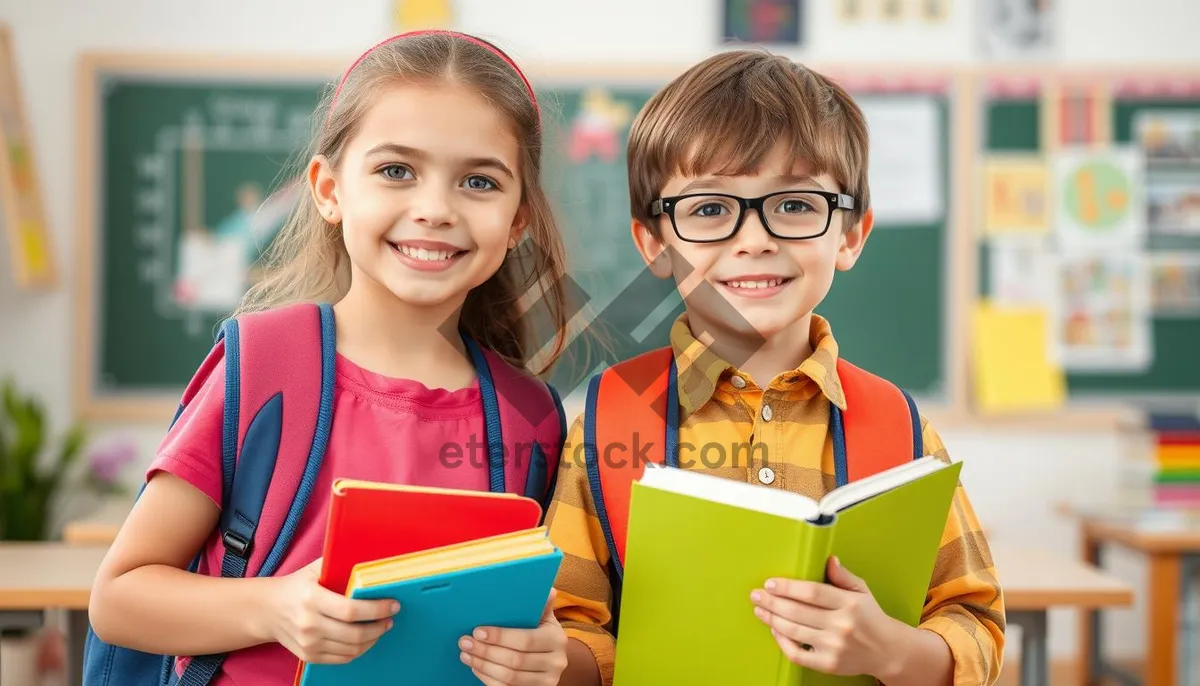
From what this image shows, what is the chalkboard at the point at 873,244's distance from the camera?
3.62m

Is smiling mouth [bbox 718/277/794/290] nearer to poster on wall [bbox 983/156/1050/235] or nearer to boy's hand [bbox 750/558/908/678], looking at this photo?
boy's hand [bbox 750/558/908/678]

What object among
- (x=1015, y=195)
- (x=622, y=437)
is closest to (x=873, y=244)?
(x=1015, y=195)

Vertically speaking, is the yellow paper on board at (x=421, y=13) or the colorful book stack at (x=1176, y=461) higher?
the yellow paper on board at (x=421, y=13)

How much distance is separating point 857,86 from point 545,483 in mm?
2683

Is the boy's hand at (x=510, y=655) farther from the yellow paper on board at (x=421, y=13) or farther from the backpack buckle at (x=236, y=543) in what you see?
the yellow paper on board at (x=421, y=13)

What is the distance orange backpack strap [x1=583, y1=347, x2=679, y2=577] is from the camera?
1234mm

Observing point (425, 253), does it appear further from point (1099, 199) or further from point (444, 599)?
point (1099, 199)

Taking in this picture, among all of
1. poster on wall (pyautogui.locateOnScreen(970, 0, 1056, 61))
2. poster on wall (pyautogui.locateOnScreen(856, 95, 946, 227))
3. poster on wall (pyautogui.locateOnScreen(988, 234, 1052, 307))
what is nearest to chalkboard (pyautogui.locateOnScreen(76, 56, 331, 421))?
poster on wall (pyautogui.locateOnScreen(856, 95, 946, 227))

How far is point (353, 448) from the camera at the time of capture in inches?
48.2

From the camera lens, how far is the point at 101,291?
3574 millimetres

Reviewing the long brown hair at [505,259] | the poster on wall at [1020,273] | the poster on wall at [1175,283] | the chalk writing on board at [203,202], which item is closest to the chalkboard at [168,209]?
the chalk writing on board at [203,202]

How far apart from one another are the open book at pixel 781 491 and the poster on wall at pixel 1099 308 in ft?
9.44

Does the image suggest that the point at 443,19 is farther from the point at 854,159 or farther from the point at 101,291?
the point at 854,159

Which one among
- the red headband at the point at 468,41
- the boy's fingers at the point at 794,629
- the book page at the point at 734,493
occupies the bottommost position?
the boy's fingers at the point at 794,629
